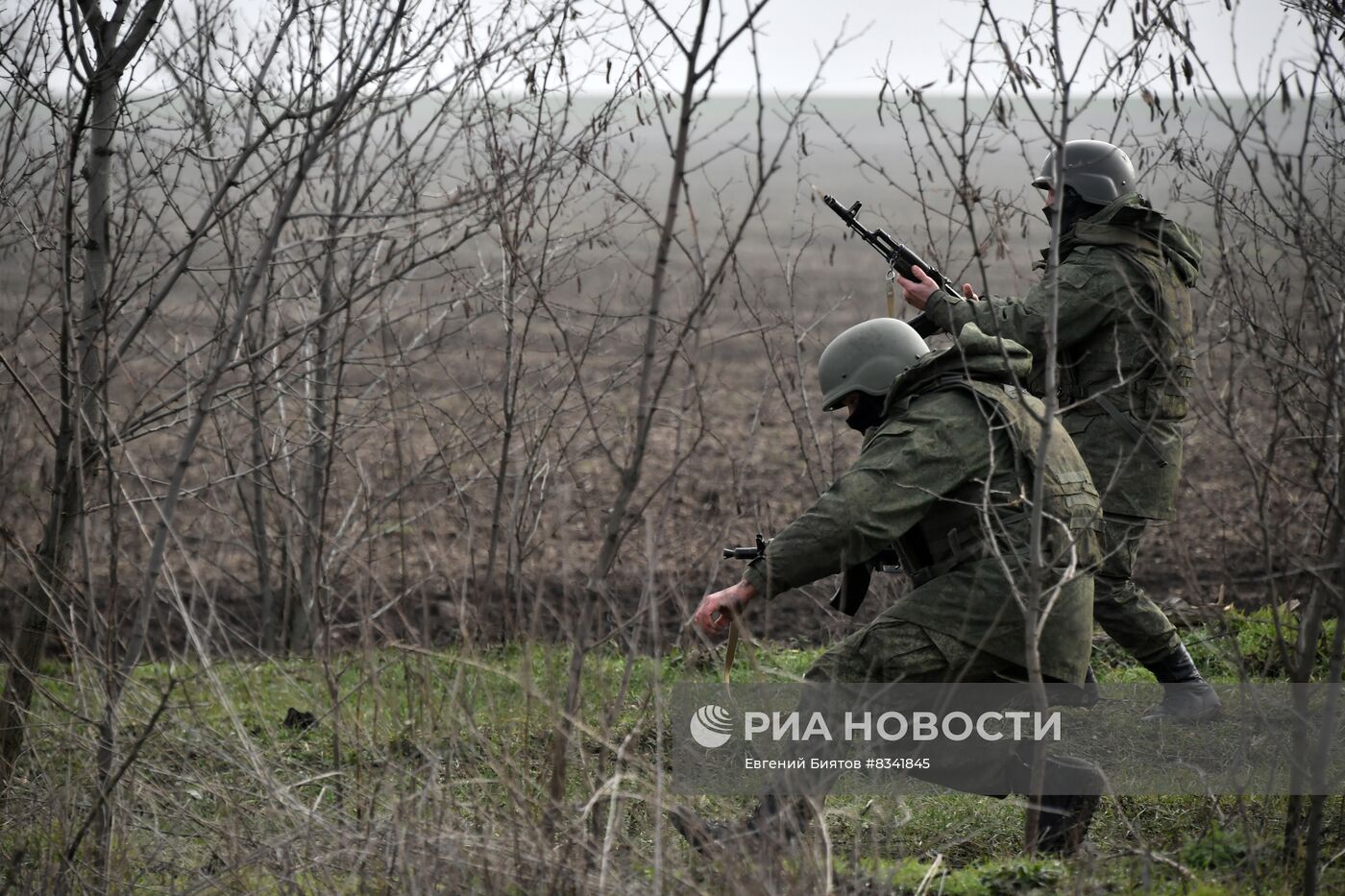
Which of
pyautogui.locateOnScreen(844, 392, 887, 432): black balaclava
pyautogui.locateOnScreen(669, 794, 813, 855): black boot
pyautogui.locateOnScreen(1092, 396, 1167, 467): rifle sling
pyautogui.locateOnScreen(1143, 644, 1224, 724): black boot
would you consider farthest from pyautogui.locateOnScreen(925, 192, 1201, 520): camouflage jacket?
pyautogui.locateOnScreen(669, 794, 813, 855): black boot

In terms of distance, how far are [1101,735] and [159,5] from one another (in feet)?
14.8

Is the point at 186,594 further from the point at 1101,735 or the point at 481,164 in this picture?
the point at 1101,735

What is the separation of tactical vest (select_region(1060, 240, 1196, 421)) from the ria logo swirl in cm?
188

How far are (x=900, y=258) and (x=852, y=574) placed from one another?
1582 millimetres

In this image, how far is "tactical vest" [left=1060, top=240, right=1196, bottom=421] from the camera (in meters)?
4.90

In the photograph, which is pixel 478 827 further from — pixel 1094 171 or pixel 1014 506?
pixel 1094 171

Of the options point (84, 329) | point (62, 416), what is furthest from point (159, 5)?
point (62, 416)

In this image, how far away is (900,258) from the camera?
5133mm

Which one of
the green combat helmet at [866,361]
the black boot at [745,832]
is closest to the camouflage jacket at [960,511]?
the green combat helmet at [866,361]

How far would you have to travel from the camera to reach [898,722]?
3977 millimetres

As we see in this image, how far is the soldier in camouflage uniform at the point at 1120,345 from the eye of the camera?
489 cm

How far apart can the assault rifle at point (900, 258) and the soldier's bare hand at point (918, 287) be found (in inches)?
1.0

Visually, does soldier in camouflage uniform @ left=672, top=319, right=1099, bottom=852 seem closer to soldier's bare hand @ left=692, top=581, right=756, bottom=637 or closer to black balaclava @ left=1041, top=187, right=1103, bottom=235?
soldier's bare hand @ left=692, top=581, right=756, bottom=637

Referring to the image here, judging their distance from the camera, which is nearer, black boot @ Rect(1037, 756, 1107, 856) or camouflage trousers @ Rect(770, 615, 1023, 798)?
camouflage trousers @ Rect(770, 615, 1023, 798)
